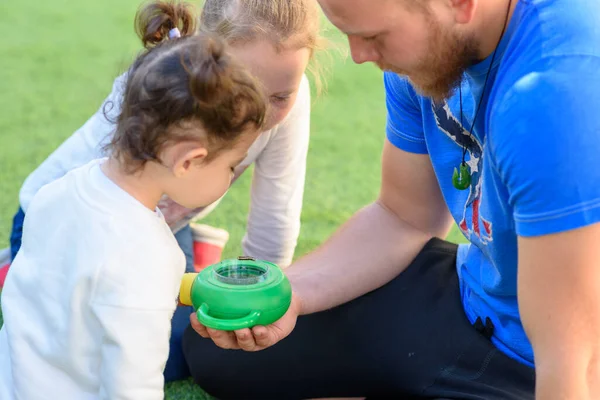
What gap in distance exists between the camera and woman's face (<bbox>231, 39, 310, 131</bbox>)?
1.98 metres

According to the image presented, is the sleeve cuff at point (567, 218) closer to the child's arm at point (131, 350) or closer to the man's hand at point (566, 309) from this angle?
the man's hand at point (566, 309)

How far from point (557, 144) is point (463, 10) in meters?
0.29

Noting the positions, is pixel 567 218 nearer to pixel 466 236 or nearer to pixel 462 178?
pixel 462 178

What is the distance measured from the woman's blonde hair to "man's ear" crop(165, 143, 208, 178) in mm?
598

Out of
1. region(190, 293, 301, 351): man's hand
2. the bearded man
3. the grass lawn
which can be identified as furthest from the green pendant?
the grass lawn

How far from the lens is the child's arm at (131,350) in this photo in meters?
1.39

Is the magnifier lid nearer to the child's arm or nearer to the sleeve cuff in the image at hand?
the child's arm

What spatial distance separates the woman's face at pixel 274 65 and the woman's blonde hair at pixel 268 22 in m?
0.01

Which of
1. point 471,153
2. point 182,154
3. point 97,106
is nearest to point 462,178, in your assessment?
point 471,153

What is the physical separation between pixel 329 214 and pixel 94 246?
168cm

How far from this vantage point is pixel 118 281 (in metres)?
1.39

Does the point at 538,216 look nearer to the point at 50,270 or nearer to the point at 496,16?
the point at 496,16

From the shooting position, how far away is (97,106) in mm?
3867

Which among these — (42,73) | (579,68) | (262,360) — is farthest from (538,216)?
(42,73)
